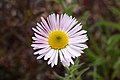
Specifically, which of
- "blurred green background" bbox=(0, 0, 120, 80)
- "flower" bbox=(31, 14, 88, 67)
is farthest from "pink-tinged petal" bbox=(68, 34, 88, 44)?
"blurred green background" bbox=(0, 0, 120, 80)

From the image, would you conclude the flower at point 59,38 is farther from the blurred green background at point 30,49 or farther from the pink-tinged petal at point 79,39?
the blurred green background at point 30,49

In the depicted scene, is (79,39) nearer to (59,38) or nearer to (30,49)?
Answer: (59,38)

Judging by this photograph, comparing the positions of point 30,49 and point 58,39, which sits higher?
point 30,49

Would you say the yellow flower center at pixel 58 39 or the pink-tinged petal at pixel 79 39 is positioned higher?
the yellow flower center at pixel 58 39

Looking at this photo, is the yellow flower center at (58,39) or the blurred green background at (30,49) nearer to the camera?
the yellow flower center at (58,39)

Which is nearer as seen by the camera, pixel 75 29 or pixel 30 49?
pixel 75 29

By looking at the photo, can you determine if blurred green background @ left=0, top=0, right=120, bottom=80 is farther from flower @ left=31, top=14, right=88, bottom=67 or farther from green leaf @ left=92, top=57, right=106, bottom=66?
flower @ left=31, top=14, right=88, bottom=67

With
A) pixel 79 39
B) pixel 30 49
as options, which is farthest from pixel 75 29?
pixel 30 49

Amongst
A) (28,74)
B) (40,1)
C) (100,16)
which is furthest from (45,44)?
(100,16)

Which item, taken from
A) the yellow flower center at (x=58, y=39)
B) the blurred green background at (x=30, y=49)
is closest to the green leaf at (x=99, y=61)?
the blurred green background at (x=30, y=49)
